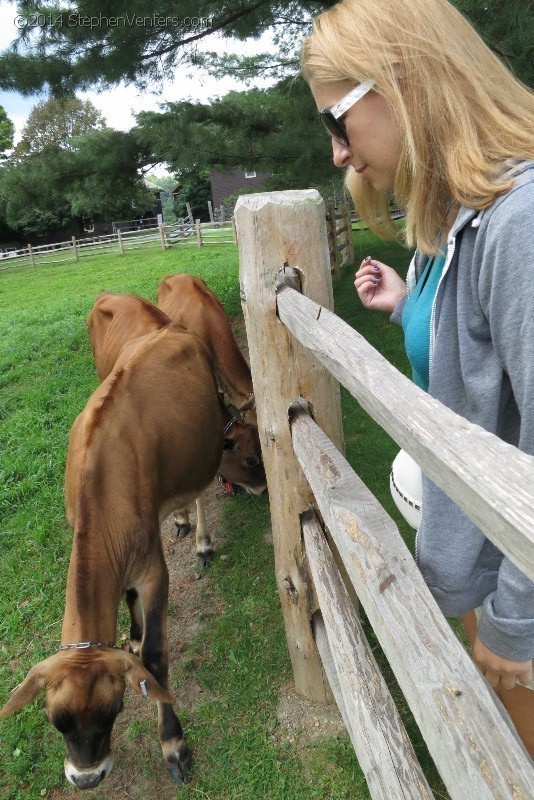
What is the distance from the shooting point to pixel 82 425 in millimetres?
3211

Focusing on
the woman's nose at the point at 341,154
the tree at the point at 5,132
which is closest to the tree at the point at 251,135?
the woman's nose at the point at 341,154

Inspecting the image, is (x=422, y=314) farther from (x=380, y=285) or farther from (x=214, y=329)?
(x=214, y=329)

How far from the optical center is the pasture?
2773 mm

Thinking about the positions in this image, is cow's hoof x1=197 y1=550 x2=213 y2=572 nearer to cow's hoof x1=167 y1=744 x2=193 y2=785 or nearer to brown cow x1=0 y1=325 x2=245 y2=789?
brown cow x1=0 y1=325 x2=245 y2=789

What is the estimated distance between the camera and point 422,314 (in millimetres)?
1413

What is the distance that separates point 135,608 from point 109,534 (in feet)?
2.53

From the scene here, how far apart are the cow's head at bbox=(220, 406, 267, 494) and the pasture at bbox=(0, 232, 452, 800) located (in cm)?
29

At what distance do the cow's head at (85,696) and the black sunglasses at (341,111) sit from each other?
213 centimetres

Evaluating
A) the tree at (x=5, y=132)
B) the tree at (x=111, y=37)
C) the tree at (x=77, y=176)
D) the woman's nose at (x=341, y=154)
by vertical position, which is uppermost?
the tree at (x=5, y=132)

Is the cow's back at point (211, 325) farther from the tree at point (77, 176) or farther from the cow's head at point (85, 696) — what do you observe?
the cow's head at point (85, 696)

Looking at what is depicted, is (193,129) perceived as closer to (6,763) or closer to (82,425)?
(82,425)

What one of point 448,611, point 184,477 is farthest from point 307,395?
point 184,477

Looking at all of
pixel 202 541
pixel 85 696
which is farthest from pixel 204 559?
pixel 85 696

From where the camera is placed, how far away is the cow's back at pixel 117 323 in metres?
5.07
